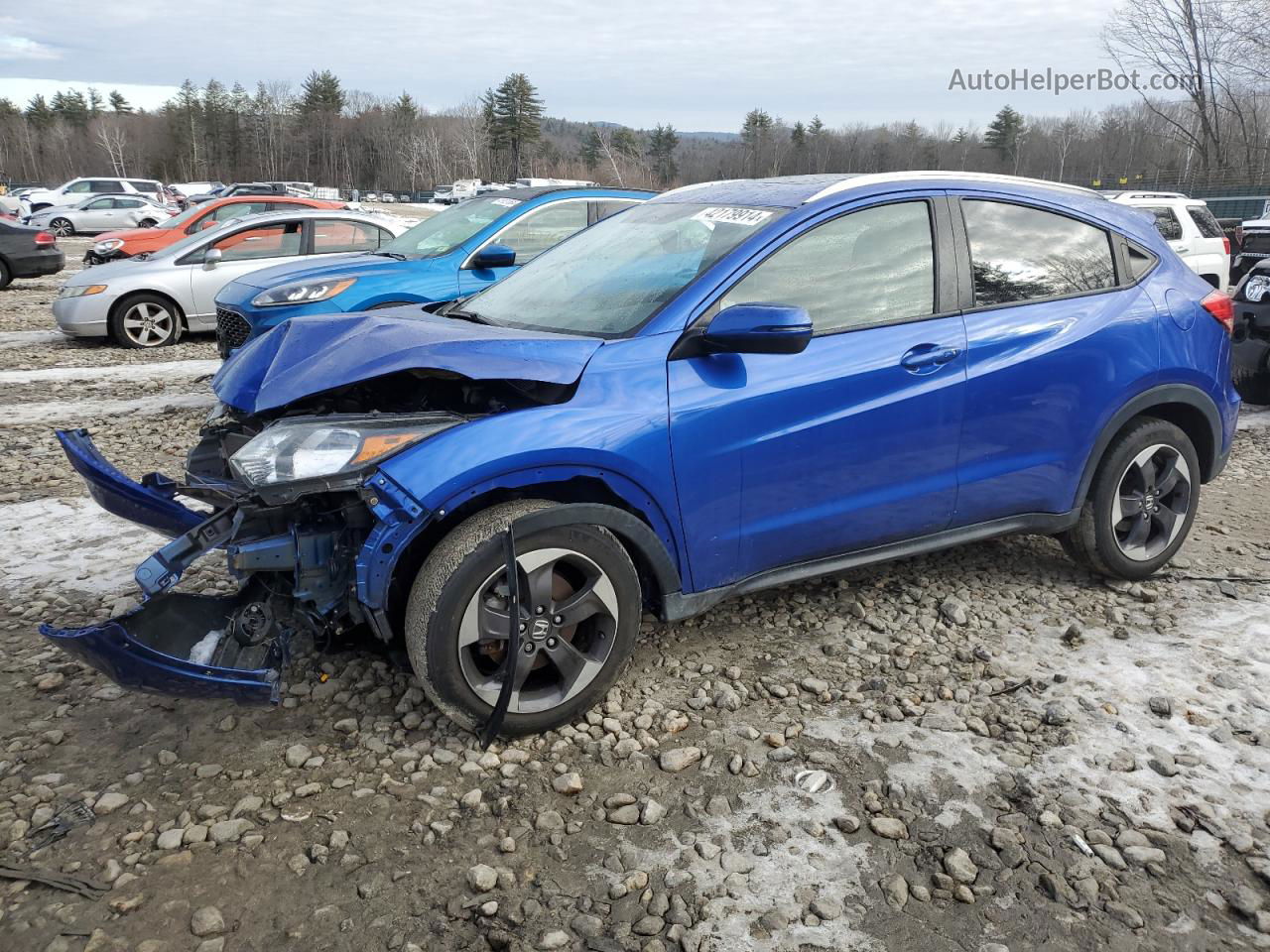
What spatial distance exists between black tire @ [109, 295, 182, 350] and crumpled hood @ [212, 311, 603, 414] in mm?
8569

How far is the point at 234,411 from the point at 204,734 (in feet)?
3.77

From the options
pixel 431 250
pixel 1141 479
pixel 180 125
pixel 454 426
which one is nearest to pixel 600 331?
pixel 454 426

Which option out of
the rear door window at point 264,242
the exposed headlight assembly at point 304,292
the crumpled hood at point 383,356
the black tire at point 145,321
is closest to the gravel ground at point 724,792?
the crumpled hood at point 383,356

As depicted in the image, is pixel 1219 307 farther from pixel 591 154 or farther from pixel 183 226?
pixel 591 154

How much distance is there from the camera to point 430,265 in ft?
24.0

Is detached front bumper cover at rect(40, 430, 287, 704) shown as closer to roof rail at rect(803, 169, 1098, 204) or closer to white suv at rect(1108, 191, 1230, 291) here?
roof rail at rect(803, 169, 1098, 204)

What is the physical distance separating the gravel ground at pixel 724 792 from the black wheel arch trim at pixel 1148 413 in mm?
608

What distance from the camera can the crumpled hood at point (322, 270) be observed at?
7.28 meters

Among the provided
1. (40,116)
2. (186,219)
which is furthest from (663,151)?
(186,219)

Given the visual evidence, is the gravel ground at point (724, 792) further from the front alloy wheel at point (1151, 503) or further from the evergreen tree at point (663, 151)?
the evergreen tree at point (663, 151)

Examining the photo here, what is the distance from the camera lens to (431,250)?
7750 millimetres

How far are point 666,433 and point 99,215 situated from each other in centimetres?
3597

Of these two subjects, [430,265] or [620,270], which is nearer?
[620,270]

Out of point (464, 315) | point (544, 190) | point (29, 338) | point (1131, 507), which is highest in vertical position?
point (544, 190)
